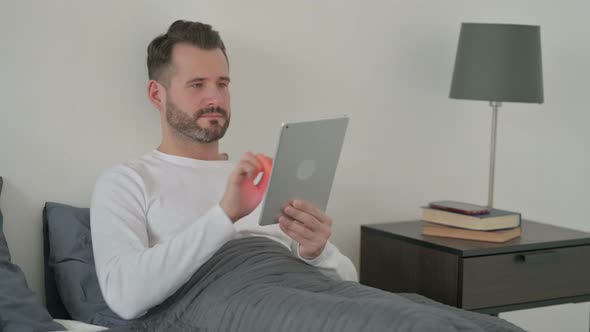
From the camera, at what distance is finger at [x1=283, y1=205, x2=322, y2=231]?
178cm

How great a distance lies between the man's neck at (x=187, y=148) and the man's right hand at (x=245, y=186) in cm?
42

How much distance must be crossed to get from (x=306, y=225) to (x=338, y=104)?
86cm

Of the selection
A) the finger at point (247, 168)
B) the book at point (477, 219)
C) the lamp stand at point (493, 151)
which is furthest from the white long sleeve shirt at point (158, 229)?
the lamp stand at point (493, 151)

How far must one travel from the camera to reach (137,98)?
7.49 ft

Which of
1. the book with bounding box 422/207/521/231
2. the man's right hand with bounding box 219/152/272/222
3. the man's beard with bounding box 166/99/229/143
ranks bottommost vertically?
the book with bounding box 422/207/521/231

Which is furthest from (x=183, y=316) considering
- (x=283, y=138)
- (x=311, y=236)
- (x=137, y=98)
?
(x=137, y=98)

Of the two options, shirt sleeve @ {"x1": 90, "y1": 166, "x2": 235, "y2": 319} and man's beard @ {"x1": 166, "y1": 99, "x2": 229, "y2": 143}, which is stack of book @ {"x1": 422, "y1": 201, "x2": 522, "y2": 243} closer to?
man's beard @ {"x1": 166, "y1": 99, "x2": 229, "y2": 143}

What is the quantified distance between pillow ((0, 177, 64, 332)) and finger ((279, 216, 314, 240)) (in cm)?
55

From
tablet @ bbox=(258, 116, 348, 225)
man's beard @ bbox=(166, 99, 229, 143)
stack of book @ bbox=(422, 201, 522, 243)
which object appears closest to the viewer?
tablet @ bbox=(258, 116, 348, 225)

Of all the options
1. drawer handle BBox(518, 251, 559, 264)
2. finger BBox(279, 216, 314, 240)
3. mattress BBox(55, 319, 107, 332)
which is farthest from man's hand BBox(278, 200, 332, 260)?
drawer handle BBox(518, 251, 559, 264)

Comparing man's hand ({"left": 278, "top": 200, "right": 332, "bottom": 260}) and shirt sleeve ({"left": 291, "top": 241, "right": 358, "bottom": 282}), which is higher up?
man's hand ({"left": 278, "top": 200, "right": 332, "bottom": 260})

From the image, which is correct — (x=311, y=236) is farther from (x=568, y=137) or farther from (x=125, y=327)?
(x=568, y=137)

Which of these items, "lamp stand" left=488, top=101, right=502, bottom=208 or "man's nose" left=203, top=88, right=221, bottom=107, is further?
"lamp stand" left=488, top=101, right=502, bottom=208

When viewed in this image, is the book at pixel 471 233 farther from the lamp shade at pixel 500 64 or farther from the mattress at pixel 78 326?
the mattress at pixel 78 326
